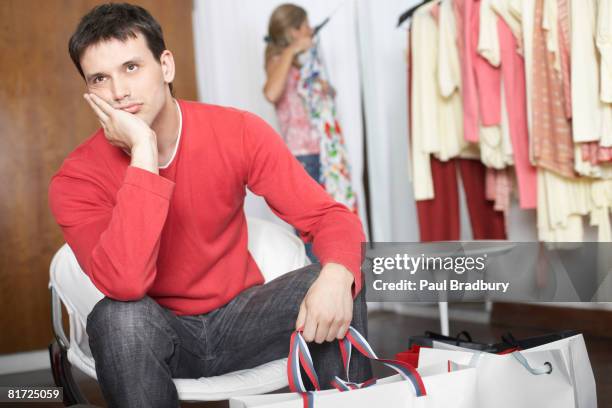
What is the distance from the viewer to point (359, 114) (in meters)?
3.44

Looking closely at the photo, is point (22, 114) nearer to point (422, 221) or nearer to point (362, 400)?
point (422, 221)

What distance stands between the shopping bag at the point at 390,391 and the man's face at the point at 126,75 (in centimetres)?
58

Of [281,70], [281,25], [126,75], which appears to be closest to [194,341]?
[126,75]

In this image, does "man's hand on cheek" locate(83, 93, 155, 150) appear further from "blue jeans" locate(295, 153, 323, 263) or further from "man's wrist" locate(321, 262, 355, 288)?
"blue jeans" locate(295, 153, 323, 263)

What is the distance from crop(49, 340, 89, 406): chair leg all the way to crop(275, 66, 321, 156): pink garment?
1572mm

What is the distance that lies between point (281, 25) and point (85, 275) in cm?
174

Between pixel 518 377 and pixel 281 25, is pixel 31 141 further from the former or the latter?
pixel 518 377

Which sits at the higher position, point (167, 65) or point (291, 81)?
point (291, 81)

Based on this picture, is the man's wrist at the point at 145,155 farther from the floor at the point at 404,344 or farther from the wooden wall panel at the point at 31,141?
the wooden wall panel at the point at 31,141

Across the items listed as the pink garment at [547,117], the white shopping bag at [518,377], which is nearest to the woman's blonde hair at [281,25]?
the pink garment at [547,117]

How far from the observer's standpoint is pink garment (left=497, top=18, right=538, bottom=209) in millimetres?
2551

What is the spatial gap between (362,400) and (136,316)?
414mm

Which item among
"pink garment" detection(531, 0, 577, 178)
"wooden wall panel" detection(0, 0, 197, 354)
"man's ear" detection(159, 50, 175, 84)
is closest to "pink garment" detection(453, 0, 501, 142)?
"pink garment" detection(531, 0, 577, 178)

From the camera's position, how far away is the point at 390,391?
0.99 metres
